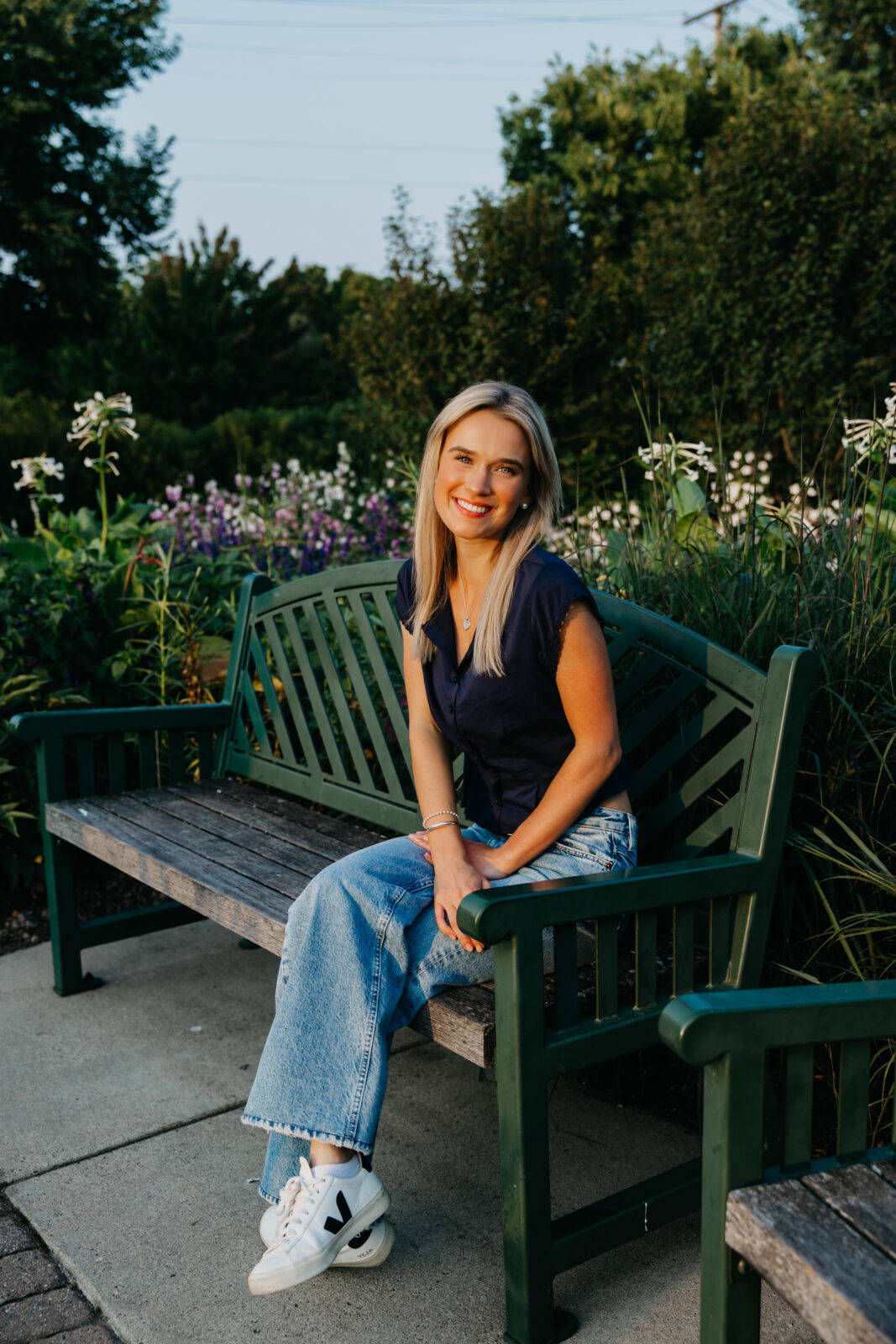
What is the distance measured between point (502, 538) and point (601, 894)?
34.3 inches

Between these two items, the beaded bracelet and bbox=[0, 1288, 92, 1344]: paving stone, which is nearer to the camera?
bbox=[0, 1288, 92, 1344]: paving stone

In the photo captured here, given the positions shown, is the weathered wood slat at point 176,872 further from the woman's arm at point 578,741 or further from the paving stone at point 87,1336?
the paving stone at point 87,1336

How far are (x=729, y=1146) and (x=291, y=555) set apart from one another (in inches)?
169

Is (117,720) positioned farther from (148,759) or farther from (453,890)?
(453,890)

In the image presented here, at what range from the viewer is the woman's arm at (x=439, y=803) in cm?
205

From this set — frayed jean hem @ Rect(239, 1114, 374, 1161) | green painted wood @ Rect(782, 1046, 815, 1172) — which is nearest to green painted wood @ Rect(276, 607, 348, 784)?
frayed jean hem @ Rect(239, 1114, 374, 1161)

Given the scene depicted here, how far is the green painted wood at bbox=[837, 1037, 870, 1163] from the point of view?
4.91 feet

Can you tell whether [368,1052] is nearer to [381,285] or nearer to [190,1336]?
[190,1336]

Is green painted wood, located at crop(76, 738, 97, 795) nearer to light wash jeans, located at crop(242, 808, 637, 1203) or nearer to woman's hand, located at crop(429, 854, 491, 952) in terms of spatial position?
light wash jeans, located at crop(242, 808, 637, 1203)

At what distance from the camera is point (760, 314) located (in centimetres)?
1120

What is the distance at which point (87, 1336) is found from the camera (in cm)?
193

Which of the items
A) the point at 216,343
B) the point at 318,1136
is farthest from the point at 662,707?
the point at 216,343

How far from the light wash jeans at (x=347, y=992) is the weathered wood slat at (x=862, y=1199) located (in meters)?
0.77

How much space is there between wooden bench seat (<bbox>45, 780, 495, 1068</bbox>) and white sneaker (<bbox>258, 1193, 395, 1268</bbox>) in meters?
0.38
